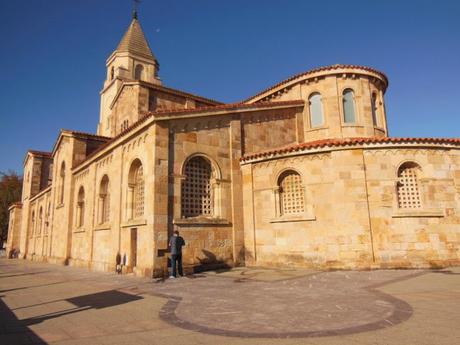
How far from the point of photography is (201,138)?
14695mm

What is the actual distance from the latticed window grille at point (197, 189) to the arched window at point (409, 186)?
795 cm

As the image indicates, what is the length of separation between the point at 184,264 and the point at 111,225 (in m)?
A: 5.29

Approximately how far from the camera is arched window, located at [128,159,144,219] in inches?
A: 599

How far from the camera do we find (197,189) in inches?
575

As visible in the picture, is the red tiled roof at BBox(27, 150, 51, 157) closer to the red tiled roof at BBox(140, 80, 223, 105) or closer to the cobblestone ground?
the red tiled roof at BBox(140, 80, 223, 105)

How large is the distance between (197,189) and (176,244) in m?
3.21

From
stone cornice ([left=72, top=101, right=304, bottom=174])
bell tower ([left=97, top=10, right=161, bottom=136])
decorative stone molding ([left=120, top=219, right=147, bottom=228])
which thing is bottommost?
decorative stone molding ([left=120, top=219, right=147, bottom=228])

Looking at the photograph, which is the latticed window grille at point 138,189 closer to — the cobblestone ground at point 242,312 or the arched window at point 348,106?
the cobblestone ground at point 242,312

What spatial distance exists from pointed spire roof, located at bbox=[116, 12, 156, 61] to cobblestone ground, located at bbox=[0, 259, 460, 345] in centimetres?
3529

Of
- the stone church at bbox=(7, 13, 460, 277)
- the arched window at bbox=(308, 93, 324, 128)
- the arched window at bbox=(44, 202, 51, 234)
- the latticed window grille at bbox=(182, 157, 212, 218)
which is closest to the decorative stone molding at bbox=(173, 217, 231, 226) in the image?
the stone church at bbox=(7, 13, 460, 277)

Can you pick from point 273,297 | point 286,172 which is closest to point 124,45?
point 286,172

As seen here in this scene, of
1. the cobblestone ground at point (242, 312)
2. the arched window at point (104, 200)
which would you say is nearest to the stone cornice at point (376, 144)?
the cobblestone ground at point (242, 312)

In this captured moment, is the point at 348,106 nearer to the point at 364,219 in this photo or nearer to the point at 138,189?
the point at 364,219

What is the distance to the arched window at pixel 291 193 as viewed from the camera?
14.6m
